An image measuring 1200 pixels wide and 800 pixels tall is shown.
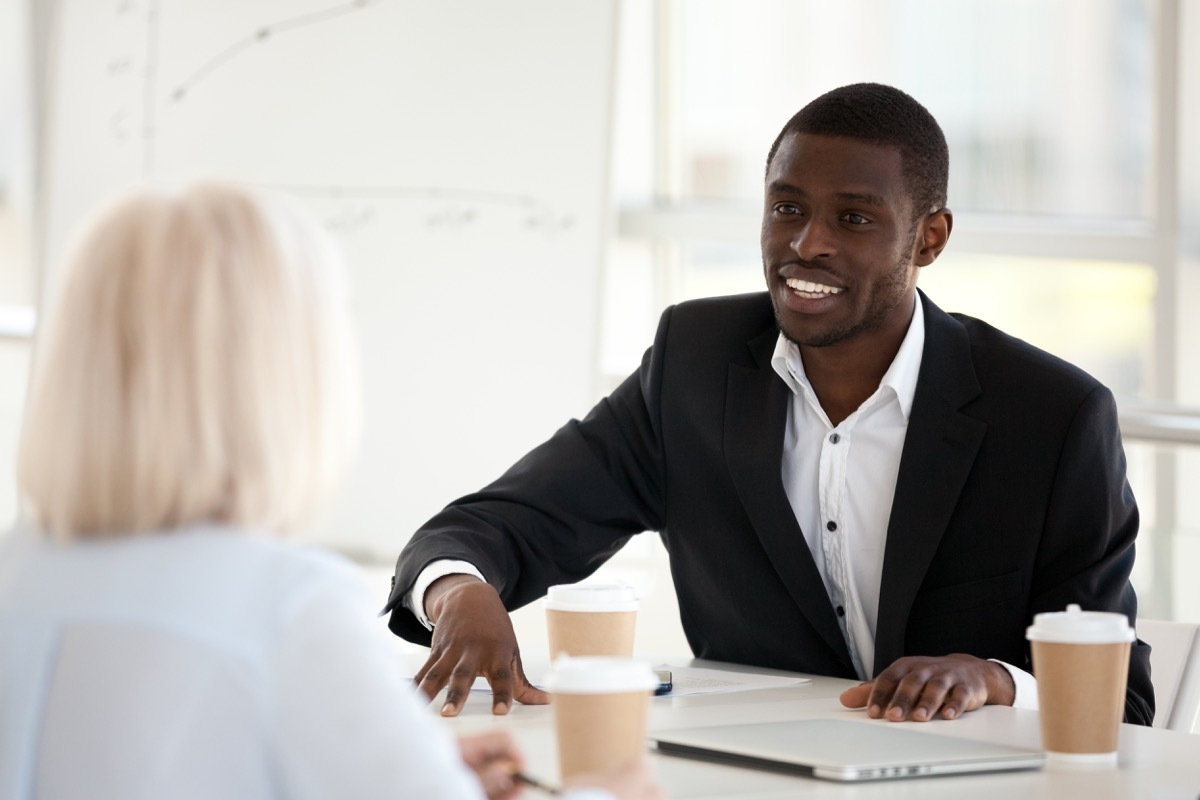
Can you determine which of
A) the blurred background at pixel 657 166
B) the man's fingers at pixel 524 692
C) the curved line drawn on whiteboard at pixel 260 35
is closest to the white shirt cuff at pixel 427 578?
the man's fingers at pixel 524 692

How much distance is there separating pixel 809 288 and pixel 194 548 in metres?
1.25

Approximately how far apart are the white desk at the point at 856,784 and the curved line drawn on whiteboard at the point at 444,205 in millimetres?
2271

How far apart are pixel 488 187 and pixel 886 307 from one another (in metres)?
1.94

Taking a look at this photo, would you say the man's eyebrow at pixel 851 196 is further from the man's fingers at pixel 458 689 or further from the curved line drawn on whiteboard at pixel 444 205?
the curved line drawn on whiteboard at pixel 444 205

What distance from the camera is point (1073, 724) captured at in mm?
1252

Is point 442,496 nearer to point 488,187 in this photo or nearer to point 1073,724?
point 488,187

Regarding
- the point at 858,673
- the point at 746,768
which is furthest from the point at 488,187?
the point at 746,768

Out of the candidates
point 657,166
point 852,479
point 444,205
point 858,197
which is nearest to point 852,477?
point 852,479

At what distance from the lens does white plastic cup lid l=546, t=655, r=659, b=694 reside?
3.51 feet

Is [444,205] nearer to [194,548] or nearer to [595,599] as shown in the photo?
[595,599]

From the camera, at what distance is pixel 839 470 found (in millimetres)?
1955

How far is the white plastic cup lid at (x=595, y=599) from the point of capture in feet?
4.83

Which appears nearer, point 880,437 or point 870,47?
point 880,437

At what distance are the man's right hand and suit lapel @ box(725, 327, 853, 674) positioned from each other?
0.45 metres
